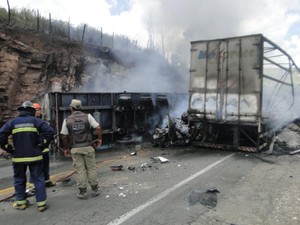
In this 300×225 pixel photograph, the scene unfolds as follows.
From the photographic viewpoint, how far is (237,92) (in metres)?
8.80

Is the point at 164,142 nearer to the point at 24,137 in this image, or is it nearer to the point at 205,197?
the point at 205,197

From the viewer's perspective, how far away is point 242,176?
6270 millimetres

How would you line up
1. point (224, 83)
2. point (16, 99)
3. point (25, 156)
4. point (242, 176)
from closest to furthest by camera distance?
1. point (25, 156)
2. point (242, 176)
3. point (224, 83)
4. point (16, 99)

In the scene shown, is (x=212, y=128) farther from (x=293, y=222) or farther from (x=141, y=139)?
(x=293, y=222)

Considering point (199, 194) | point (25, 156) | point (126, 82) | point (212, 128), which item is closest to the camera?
point (25, 156)

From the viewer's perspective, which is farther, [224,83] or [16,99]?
[16,99]

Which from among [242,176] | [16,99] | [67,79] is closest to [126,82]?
[67,79]

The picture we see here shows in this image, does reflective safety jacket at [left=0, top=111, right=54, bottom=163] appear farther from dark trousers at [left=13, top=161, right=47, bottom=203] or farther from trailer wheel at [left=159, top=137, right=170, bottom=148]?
trailer wheel at [left=159, top=137, right=170, bottom=148]

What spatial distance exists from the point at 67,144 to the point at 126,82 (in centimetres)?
1746

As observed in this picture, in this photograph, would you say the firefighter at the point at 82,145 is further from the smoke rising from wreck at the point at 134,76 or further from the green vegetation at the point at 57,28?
the smoke rising from wreck at the point at 134,76

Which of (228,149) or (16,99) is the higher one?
(16,99)

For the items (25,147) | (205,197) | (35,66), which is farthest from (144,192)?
(35,66)

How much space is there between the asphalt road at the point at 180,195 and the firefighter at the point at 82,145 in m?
0.27

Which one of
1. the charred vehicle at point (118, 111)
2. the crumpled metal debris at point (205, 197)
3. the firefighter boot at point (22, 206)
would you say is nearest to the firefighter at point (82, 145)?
the firefighter boot at point (22, 206)
